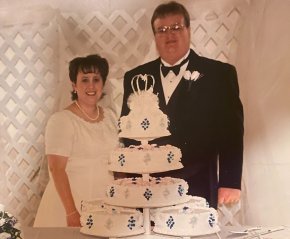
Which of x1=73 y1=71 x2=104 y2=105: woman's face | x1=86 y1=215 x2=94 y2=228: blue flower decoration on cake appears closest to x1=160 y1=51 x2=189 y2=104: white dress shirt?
x1=73 y1=71 x2=104 y2=105: woman's face

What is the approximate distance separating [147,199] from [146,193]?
2 cm

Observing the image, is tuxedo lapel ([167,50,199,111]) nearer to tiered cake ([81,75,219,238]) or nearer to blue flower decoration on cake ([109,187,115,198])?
tiered cake ([81,75,219,238])

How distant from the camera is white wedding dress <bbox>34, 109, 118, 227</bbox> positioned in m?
2.31

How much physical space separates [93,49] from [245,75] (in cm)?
74

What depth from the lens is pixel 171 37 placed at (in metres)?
2.32

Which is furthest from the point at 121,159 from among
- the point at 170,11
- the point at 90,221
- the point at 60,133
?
the point at 170,11

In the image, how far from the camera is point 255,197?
7.61 feet

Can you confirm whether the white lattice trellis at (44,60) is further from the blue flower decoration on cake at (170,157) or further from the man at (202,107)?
the blue flower decoration on cake at (170,157)

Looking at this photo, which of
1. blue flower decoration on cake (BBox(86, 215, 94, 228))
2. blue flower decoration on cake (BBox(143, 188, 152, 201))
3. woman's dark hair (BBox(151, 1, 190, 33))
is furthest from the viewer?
woman's dark hair (BBox(151, 1, 190, 33))

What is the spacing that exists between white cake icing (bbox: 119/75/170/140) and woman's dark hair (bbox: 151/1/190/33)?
0.39m

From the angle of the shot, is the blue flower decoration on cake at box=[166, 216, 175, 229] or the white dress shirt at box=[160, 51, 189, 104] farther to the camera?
the white dress shirt at box=[160, 51, 189, 104]

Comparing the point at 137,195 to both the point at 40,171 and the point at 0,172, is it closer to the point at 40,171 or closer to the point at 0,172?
the point at 40,171

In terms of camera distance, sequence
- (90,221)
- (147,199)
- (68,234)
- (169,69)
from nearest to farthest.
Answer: (147,199) → (90,221) → (68,234) → (169,69)

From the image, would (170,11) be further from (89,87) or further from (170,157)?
(170,157)
